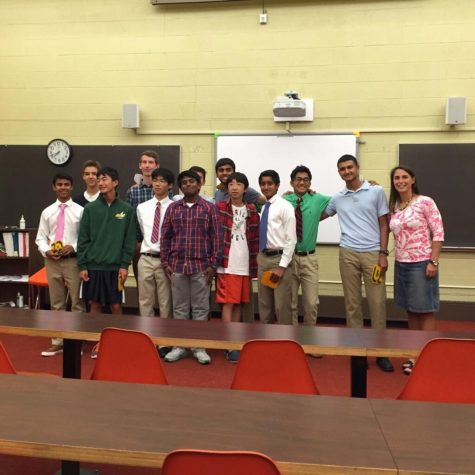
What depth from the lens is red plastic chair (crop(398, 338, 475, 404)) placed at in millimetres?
1894

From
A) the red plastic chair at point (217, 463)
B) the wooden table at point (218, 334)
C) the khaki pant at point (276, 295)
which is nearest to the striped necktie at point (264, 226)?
the khaki pant at point (276, 295)

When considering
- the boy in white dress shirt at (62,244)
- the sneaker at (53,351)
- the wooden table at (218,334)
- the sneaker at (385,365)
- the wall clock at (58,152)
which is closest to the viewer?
the wooden table at (218,334)

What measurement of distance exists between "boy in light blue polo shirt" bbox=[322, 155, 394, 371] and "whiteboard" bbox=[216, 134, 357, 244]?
177 centimetres

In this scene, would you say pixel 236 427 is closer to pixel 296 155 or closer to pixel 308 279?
pixel 308 279

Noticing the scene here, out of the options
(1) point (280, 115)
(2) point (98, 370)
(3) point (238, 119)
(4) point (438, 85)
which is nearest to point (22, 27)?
(3) point (238, 119)

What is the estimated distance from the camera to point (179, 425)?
1362 mm

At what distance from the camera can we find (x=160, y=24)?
5.87 m

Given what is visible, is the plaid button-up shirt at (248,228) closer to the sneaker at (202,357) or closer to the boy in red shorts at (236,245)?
the boy in red shorts at (236,245)

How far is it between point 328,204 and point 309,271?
1.91 ft

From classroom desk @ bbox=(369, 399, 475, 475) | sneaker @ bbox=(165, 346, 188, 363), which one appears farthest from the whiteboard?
classroom desk @ bbox=(369, 399, 475, 475)

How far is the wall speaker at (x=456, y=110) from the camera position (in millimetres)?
5289

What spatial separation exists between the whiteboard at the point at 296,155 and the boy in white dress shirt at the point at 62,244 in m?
2.14

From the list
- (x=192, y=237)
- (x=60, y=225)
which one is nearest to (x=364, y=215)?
(x=192, y=237)

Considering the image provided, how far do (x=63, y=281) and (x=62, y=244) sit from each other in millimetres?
318
